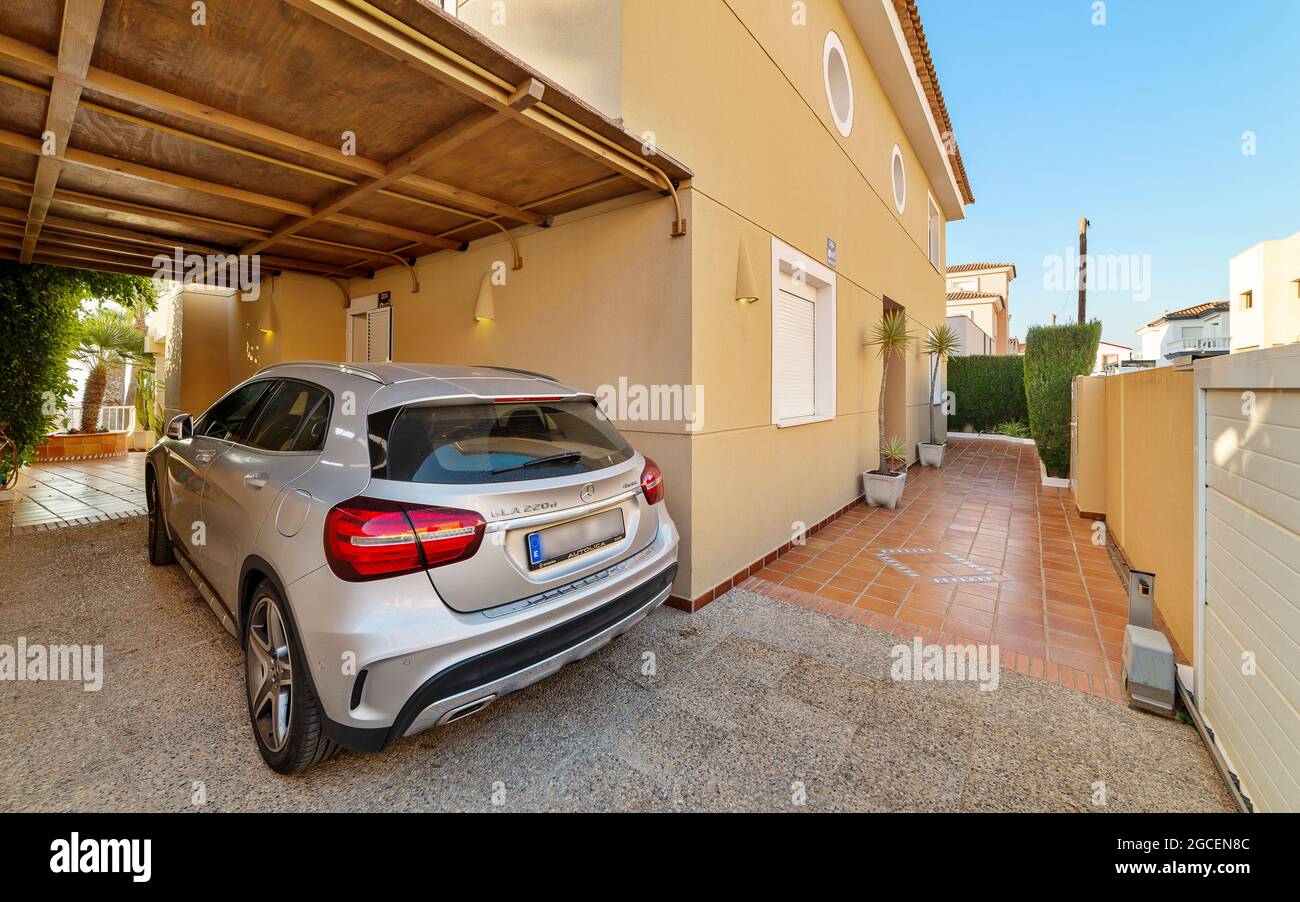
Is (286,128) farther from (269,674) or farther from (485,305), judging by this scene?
(269,674)

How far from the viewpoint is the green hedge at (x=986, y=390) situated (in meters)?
16.0

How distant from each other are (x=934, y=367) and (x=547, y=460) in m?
Answer: 12.6

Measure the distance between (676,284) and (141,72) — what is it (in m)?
3.16

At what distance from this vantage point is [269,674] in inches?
83.6

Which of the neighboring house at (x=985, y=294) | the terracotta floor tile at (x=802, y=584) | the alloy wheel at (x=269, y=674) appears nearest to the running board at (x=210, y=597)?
the alloy wheel at (x=269, y=674)

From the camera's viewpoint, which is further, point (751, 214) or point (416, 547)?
point (751, 214)

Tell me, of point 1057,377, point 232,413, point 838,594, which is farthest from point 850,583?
point 1057,377

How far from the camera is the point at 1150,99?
8867 millimetres

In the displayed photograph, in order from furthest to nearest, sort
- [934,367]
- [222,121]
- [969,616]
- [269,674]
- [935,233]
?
1. [935,233]
2. [934,367]
3. [969,616]
4. [222,121]
5. [269,674]

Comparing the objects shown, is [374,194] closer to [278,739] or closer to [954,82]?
[278,739]

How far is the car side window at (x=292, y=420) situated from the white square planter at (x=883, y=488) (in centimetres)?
658

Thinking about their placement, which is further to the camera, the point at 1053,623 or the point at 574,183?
the point at 574,183

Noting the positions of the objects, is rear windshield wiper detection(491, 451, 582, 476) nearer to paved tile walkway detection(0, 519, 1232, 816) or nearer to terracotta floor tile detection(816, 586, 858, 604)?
paved tile walkway detection(0, 519, 1232, 816)
